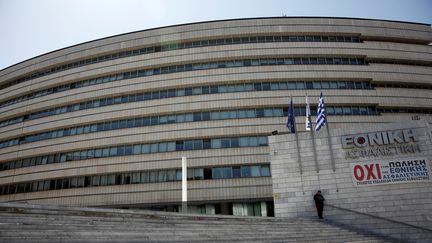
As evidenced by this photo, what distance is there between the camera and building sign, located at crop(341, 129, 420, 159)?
18.2 metres

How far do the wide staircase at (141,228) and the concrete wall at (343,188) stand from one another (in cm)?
201

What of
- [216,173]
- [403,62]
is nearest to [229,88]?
[216,173]

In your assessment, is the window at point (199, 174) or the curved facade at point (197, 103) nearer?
the window at point (199, 174)

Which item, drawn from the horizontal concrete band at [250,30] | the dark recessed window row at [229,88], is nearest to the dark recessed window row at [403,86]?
the dark recessed window row at [229,88]

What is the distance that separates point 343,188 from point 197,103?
59.4 ft

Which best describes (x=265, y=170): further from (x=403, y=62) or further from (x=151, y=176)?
(x=403, y=62)

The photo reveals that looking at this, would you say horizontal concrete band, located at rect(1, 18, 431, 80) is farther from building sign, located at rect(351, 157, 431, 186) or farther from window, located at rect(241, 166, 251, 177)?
building sign, located at rect(351, 157, 431, 186)

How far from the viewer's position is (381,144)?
1867 centimetres

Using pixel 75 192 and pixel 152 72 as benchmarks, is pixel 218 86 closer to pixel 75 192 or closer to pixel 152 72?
pixel 152 72

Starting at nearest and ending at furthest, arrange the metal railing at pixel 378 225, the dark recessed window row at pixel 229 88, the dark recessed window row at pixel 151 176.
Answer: the metal railing at pixel 378 225 < the dark recessed window row at pixel 151 176 < the dark recessed window row at pixel 229 88

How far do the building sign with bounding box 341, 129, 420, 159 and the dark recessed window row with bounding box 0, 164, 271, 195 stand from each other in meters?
11.5

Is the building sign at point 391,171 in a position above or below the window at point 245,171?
below

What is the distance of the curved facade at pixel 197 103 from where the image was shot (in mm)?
30203

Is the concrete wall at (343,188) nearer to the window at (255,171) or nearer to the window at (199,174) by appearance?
the window at (255,171)
